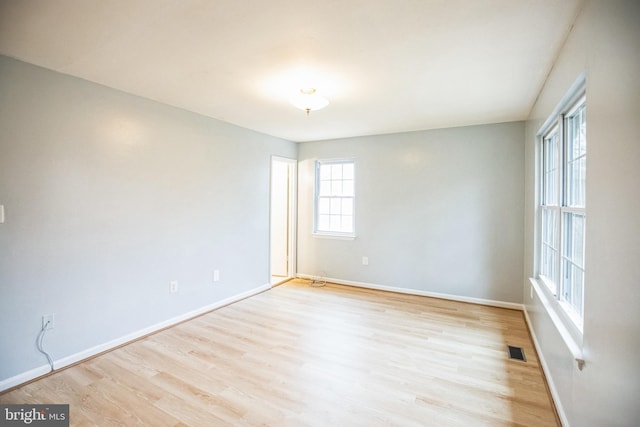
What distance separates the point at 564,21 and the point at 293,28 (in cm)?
157

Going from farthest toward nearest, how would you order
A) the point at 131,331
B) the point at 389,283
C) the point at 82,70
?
the point at 389,283 → the point at 131,331 → the point at 82,70

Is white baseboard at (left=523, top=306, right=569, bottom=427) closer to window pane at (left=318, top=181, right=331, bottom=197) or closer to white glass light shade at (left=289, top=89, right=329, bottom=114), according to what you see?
white glass light shade at (left=289, top=89, right=329, bottom=114)

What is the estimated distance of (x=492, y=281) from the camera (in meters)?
4.04

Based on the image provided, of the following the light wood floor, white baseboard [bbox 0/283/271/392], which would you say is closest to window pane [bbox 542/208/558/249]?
the light wood floor

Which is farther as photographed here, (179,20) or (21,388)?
(21,388)

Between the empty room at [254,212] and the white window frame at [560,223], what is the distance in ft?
0.07

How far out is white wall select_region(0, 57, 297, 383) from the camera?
2.26m

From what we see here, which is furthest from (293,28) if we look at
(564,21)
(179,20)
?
(564,21)

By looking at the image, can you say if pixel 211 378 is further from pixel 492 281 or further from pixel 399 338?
pixel 492 281

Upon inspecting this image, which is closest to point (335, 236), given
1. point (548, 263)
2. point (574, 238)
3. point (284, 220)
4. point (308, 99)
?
point (284, 220)

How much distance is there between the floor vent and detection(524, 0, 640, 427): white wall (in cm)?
96

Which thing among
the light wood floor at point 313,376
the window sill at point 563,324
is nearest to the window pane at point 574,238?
the window sill at point 563,324

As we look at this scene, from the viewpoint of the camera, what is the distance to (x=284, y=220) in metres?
5.54

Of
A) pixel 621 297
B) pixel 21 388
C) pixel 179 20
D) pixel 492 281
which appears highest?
pixel 179 20
